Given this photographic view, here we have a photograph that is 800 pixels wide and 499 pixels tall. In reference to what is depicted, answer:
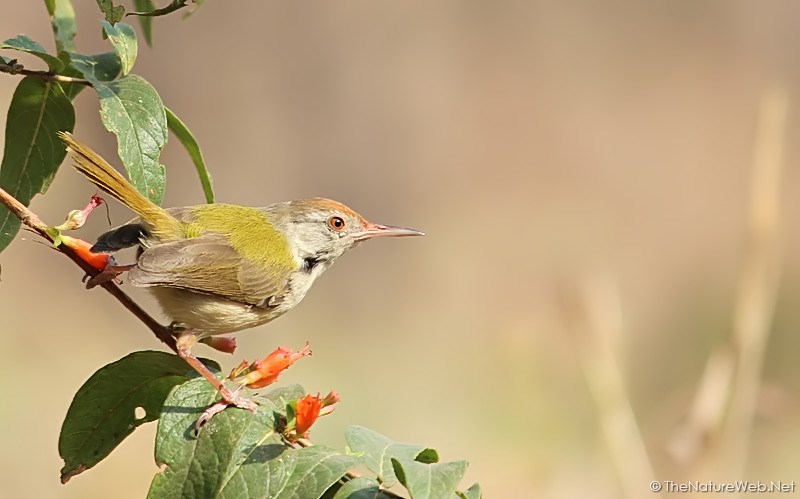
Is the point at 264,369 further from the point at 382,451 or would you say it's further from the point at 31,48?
the point at 31,48

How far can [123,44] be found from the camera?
101 inches

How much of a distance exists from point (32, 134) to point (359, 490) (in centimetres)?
131

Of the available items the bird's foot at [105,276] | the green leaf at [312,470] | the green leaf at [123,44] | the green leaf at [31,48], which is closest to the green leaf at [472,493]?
the green leaf at [312,470]

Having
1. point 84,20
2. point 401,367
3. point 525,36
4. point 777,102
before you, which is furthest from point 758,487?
point 525,36

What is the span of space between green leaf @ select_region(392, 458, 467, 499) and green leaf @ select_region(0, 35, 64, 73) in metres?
1.31

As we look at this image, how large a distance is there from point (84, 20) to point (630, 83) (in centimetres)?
1028

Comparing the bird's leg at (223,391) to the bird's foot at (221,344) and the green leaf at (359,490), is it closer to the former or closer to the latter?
the green leaf at (359,490)

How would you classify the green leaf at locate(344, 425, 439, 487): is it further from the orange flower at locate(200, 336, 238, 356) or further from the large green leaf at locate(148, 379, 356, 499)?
the orange flower at locate(200, 336, 238, 356)

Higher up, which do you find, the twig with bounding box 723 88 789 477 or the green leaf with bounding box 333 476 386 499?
the twig with bounding box 723 88 789 477

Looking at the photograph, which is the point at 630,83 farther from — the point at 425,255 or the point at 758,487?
the point at 758,487

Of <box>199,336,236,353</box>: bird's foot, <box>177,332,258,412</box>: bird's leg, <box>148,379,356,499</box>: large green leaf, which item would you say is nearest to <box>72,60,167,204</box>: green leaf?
<box>177,332,258,412</box>: bird's leg

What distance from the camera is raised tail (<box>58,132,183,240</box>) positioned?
3.20m

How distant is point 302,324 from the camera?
12164 mm

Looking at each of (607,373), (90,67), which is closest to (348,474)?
(90,67)
